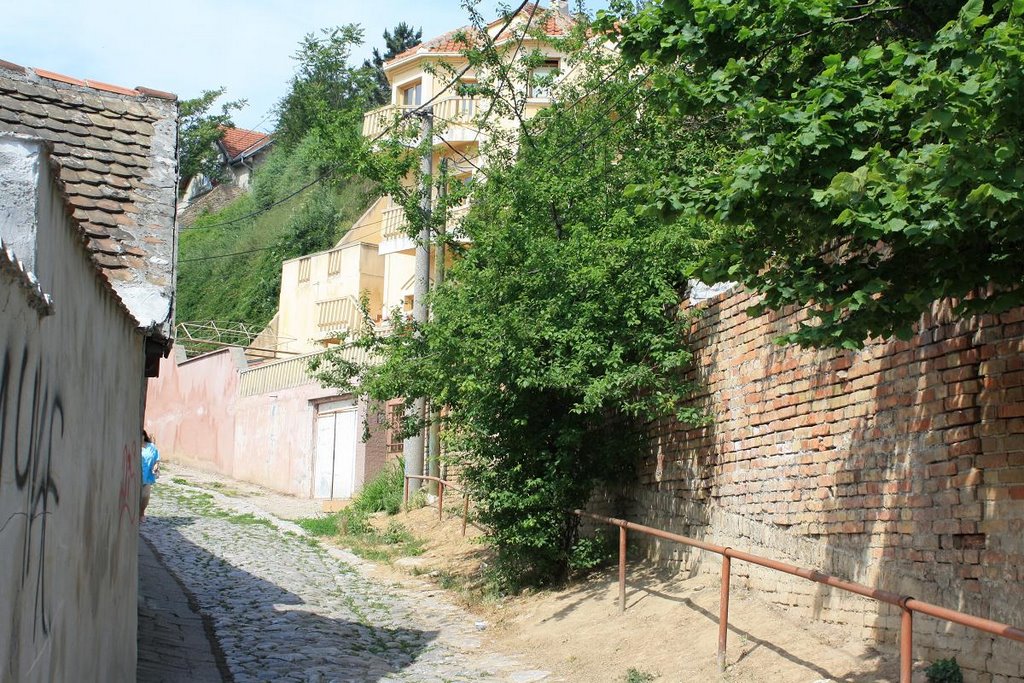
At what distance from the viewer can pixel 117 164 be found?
29.3 ft

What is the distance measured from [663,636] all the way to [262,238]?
39821 mm

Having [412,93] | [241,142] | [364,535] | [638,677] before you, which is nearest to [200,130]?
[241,142]

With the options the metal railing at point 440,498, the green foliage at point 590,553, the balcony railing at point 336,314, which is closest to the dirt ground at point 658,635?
the green foliage at point 590,553

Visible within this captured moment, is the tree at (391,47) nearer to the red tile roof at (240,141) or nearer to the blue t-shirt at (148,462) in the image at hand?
the red tile roof at (240,141)

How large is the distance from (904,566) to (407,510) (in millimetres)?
12720

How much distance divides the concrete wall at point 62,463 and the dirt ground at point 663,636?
396 centimetres

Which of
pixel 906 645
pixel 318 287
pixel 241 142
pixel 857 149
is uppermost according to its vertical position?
pixel 241 142

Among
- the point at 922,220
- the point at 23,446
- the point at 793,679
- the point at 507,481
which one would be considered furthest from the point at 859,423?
the point at 23,446

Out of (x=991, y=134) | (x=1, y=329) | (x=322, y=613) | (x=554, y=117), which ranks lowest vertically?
(x=322, y=613)

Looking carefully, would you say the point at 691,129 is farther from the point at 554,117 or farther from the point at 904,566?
the point at 904,566

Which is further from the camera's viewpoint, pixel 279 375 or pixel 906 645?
pixel 279 375

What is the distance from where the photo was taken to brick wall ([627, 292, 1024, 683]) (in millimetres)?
6828

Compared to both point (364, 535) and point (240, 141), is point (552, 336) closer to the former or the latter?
point (364, 535)

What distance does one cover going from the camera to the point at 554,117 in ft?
46.7
